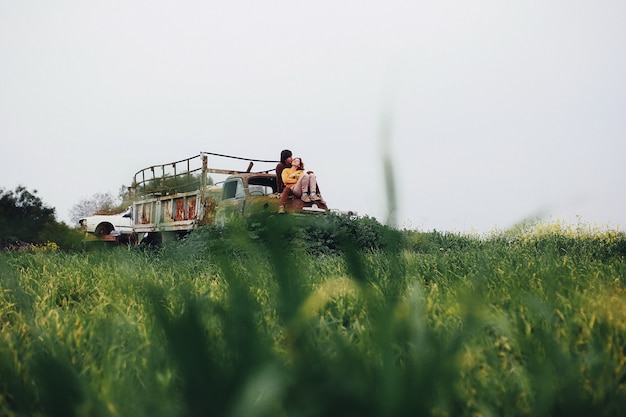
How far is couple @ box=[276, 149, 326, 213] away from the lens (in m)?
11.2

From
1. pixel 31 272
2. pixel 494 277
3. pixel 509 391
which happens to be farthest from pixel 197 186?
pixel 509 391

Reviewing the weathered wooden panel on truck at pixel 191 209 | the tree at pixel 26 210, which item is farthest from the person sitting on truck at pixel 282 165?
the tree at pixel 26 210

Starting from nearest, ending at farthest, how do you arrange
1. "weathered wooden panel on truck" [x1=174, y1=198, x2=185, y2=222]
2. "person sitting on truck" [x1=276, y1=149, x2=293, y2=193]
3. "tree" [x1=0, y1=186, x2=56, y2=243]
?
"person sitting on truck" [x1=276, y1=149, x2=293, y2=193] < "weathered wooden panel on truck" [x1=174, y1=198, x2=185, y2=222] < "tree" [x1=0, y1=186, x2=56, y2=243]

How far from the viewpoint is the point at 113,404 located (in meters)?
1.52

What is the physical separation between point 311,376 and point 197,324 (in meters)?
0.26

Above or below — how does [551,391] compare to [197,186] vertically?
below

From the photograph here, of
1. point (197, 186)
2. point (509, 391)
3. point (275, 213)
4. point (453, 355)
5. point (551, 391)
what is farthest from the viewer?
point (197, 186)

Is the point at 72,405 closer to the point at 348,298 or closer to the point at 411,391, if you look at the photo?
the point at 411,391

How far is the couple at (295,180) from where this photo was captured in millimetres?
11172

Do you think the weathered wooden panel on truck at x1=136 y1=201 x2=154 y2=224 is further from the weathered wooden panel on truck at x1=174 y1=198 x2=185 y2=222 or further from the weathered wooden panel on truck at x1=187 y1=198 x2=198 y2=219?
the weathered wooden panel on truck at x1=187 y1=198 x2=198 y2=219

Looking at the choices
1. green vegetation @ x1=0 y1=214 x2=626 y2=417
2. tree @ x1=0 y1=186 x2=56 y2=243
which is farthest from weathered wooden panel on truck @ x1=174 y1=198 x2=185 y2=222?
green vegetation @ x1=0 y1=214 x2=626 y2=417

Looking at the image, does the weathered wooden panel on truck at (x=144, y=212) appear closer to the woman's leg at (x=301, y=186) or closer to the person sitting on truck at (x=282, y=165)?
the person sitting on truck at (x=282, y=165)

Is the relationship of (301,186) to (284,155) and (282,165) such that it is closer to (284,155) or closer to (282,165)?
(282,165)

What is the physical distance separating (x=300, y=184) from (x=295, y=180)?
76cm
